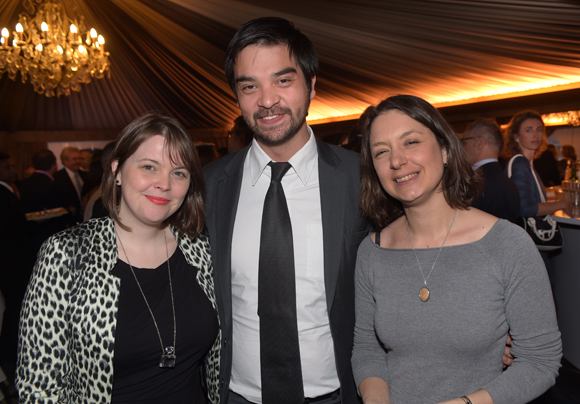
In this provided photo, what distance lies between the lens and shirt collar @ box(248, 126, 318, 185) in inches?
66.0

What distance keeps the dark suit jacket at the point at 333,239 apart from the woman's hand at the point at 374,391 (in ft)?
0.55

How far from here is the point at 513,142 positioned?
3.82 meters

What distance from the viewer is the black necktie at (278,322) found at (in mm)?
1473

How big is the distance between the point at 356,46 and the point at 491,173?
10.5 ft

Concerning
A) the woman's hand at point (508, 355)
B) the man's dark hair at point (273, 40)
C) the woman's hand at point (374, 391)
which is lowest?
the woman's hand at point (374, 391)

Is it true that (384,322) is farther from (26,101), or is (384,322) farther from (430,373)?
(26,101)

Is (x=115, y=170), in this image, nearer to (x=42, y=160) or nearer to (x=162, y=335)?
(x=162, y=335)

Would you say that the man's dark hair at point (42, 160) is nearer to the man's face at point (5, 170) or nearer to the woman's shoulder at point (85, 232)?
the man's face at point (5, 170)

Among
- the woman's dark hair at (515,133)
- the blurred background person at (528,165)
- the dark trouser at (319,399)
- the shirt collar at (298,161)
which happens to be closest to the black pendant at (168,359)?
the dark trouser at (319,399)

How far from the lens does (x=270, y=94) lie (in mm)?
1646

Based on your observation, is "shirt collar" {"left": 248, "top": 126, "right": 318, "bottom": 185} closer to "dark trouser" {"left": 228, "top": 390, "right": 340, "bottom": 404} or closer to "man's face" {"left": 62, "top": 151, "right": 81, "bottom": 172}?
"dark trouser" {"left": 228, "top": 390, "right": 340, "bottom": 404}

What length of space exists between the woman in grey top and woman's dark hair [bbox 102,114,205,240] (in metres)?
0.69

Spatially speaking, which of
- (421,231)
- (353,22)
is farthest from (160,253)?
(353,22)

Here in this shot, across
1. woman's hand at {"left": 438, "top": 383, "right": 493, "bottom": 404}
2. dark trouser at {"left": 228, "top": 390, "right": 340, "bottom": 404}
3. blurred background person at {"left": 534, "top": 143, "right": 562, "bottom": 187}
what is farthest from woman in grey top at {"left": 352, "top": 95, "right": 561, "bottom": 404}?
blurred background person at {"left": 534, "top": 143, "right": 562, "bottom": 187}
